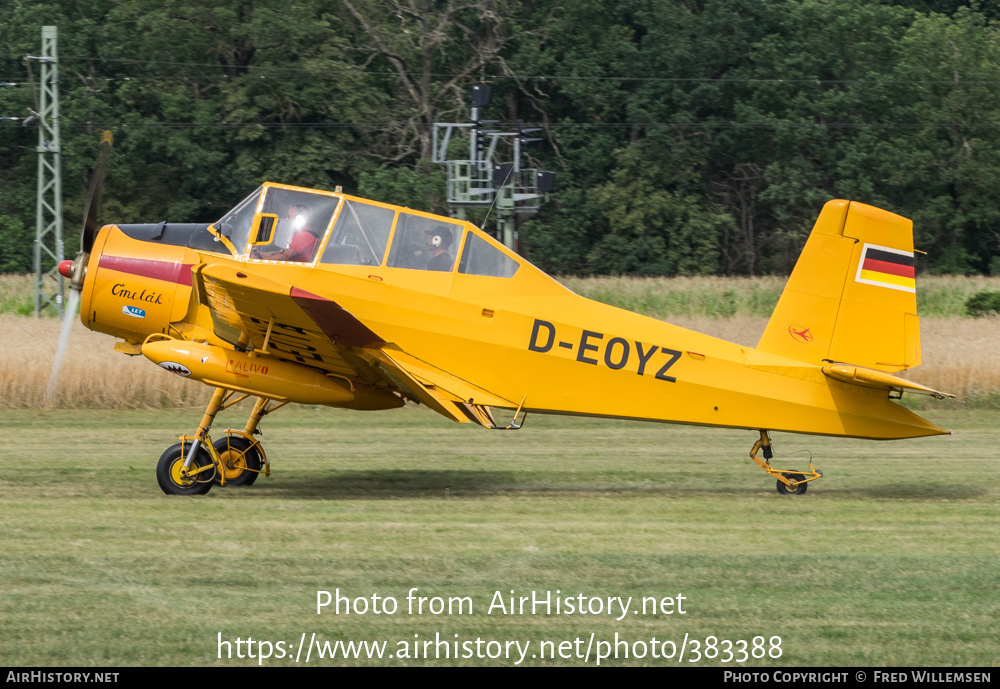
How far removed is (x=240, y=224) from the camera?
9.54 m

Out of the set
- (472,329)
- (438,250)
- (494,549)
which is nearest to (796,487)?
(472,329)

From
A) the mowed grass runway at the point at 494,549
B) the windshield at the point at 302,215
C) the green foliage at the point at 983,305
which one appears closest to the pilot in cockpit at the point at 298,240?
the windshield at the point at 302,215

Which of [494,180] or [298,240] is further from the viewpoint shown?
[494,180]

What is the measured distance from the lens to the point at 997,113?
148ft

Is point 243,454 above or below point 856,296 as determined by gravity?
below

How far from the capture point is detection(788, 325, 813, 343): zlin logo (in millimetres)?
9773

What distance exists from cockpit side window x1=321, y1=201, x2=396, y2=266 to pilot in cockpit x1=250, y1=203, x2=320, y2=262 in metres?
0.15

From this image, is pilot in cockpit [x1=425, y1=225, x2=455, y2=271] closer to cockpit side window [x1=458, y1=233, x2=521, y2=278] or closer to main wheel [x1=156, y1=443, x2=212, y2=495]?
cockpit side window [x1=458, y1=233, x2=521, y2=278]

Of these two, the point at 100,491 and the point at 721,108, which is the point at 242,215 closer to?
the point at 100,491

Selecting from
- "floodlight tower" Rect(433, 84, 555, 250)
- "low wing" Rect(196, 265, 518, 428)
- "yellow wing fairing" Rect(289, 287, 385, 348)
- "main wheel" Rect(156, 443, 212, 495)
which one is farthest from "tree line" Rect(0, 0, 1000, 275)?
"yellow wing fairing" Rect(289, 287, 385, 348)

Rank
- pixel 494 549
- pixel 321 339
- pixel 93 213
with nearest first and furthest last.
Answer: pixel 494 549 < pixel 321 339 < pixel 93 213

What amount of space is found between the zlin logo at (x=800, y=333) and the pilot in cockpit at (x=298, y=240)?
4.27 meters

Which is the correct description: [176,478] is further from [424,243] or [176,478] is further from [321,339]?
[424,243]

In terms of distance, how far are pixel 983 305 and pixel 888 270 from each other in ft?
65.1
